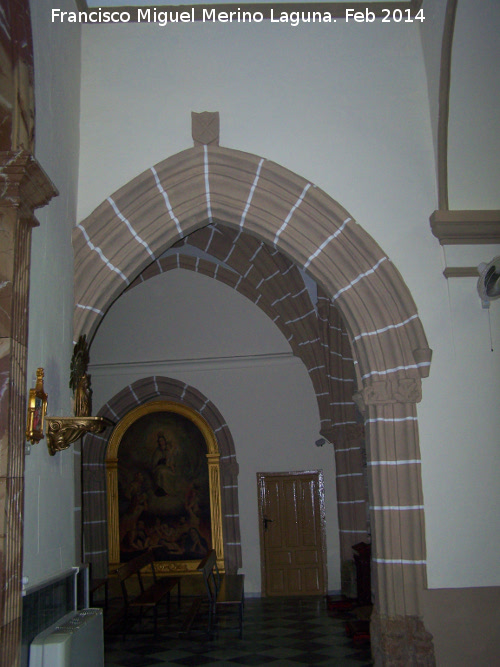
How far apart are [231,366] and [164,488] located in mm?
2094

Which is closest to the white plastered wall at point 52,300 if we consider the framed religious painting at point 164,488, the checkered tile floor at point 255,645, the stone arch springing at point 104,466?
the checkered tile floor at point 255,645

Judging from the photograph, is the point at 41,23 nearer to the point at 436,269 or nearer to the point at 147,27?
the point at 147,27

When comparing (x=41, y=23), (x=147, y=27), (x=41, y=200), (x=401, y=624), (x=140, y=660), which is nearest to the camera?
(x=41, y=200)

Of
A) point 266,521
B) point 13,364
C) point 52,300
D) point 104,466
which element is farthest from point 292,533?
point 13,364

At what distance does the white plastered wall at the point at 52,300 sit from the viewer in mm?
3686

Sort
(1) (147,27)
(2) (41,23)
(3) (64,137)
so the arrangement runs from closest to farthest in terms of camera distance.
A: (2) (41,23) → (3) (64,137) → (1) (147,27)

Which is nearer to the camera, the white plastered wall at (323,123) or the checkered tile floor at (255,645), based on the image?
the white plastered wall at (323,123)

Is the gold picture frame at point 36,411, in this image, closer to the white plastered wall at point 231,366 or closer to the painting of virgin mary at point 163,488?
the white plastered wall at point 231,366

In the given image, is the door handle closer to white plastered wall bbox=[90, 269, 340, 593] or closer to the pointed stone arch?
white plastered wall bbox=[90, 269, 340, 593]

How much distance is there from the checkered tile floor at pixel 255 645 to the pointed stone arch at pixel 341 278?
1414mm

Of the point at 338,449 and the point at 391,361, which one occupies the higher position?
the point at 391,361

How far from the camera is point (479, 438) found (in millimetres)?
4730

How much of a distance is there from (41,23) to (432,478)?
3.92m

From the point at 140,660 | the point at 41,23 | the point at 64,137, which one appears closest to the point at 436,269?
the point at 64,137
